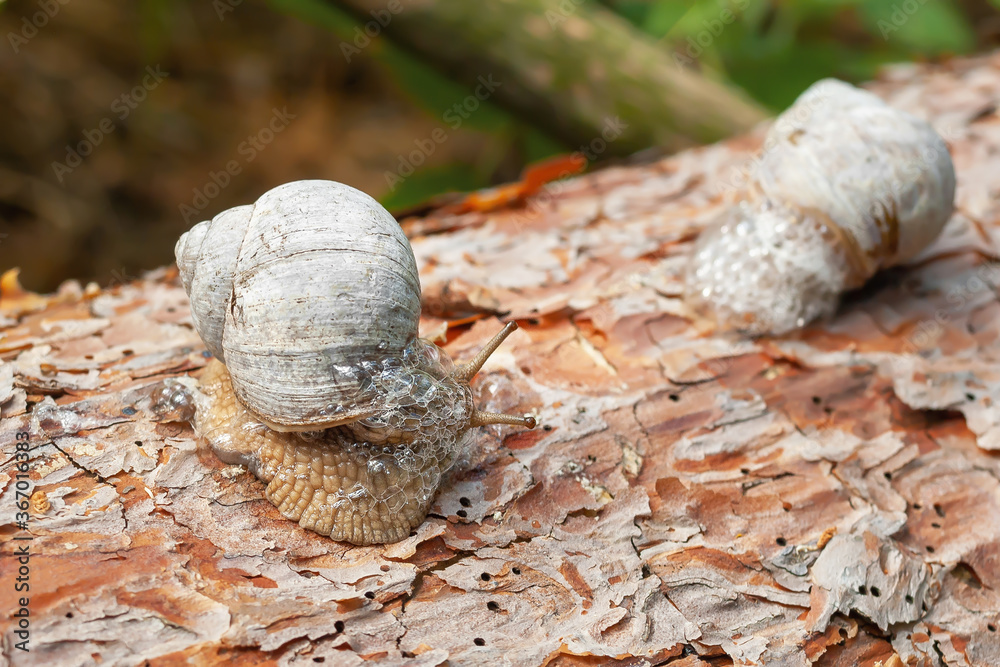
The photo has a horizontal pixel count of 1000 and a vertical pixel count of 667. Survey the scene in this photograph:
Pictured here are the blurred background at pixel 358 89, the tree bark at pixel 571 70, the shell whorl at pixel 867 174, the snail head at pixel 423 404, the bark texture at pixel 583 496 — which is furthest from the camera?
the blurred background at pixel 358 89

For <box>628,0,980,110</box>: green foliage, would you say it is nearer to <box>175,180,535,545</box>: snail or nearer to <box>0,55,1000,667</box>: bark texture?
<box>0,55,1000,667</box>: bark texture

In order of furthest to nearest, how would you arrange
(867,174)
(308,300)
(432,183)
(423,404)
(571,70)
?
(432,183) → (571,70) → (867,174) → (423,404) → (308,300)

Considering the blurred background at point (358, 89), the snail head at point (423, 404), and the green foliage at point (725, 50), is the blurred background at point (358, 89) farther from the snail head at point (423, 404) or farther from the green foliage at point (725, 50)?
the snail head at point (423, 404)

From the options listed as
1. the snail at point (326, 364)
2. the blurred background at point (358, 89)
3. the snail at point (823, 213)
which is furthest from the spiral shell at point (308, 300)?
the blurred background at point (358, 89)

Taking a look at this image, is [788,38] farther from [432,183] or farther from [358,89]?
[358,89]

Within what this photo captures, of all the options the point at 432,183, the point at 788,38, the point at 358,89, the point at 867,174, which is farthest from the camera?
the point at 358,89

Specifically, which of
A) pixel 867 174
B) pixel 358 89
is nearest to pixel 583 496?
pixel 867 174
